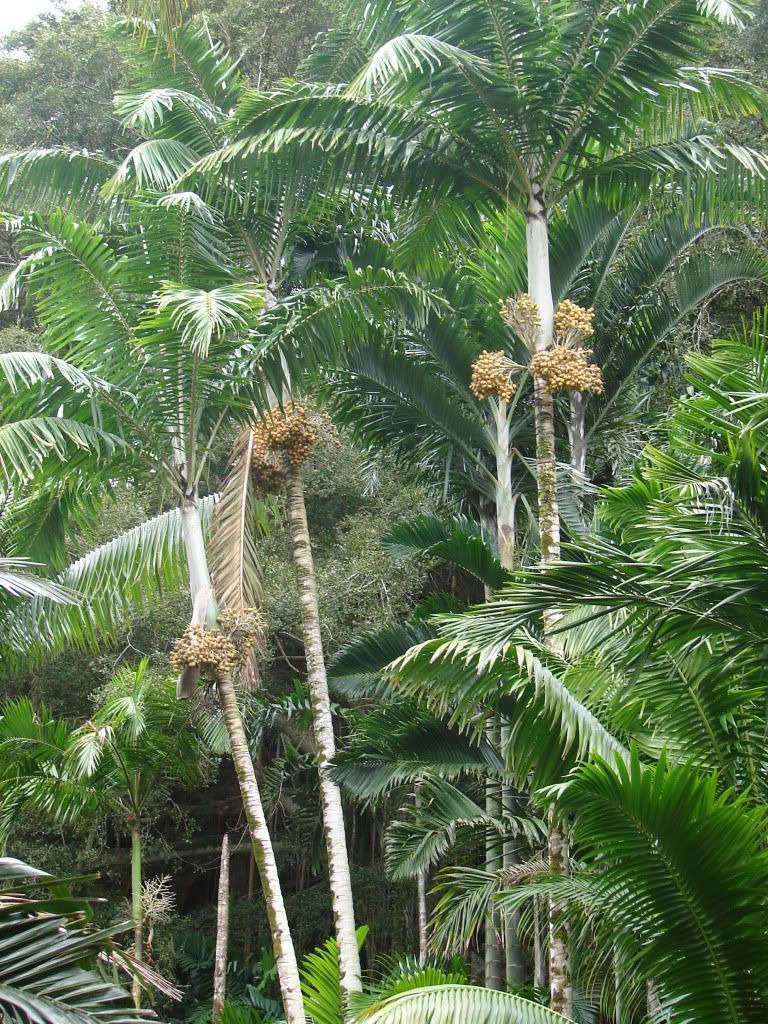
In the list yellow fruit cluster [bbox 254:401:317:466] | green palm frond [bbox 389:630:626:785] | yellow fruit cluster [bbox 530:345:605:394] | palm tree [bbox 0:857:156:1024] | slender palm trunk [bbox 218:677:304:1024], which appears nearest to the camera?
palm tree [bbox 0:857:156:1024]

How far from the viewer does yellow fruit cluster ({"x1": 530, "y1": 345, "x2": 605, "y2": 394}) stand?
618 cm

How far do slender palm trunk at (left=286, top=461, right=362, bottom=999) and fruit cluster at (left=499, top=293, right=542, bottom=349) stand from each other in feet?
8.18

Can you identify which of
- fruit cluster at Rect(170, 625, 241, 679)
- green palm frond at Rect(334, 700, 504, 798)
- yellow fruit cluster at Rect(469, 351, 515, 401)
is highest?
yellow fruit cluster at Rect(469, 351, 515, 401)

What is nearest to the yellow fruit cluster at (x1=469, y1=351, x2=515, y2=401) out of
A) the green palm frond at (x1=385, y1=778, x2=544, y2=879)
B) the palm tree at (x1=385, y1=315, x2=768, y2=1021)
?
the palm tree at (x1=385, y1=315, x2=768, y2=1021)

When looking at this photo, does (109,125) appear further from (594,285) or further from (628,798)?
(628,798)

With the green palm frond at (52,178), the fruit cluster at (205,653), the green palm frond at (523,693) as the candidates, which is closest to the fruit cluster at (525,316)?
the green palm frond at (523,693)

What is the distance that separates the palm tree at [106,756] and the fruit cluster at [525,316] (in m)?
4.42

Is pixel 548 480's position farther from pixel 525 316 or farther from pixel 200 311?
pixel 200 311

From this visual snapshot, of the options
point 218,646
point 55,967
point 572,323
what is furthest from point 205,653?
point 55,967

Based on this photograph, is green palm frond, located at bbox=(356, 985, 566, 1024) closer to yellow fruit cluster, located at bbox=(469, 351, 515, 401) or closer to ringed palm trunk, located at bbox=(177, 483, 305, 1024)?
ringed palm trunk, located at bbox=(177, 483, 305, 1024)

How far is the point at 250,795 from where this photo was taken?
6.80 meters

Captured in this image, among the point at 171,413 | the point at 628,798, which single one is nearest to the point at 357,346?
the point at 171,413

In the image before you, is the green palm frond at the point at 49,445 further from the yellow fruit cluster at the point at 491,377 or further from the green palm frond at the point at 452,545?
the yellow fruit cluster at the point at 491,377

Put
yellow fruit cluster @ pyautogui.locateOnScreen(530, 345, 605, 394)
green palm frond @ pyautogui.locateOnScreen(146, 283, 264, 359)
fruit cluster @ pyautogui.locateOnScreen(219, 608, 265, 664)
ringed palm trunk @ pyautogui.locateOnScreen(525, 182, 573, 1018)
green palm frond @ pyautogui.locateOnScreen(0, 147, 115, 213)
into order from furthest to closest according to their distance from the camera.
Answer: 1. green palm frond @ pyautogui.locateOnScreen(0, 147, 115, 213)
2. fruit cluster @ pyautogui.locateOnScreen(219, 608, 265, 664)
3. yellow fruit cluster @ pyautogui.locateOnScreen(530, 345, 605, 394)
4. green palm frond @ pyautogui.locateOnScreen(146, 283, 264, 359)
5. ringed palm trunk @ pyautogui.locateOnScreen(525, 182, 573, 1018)
